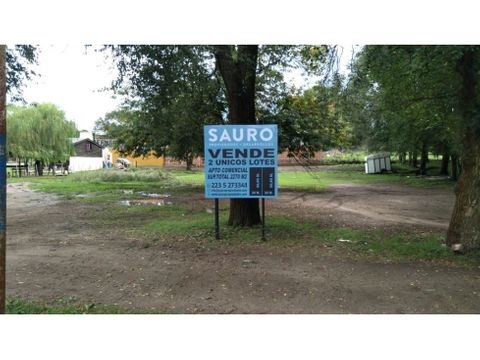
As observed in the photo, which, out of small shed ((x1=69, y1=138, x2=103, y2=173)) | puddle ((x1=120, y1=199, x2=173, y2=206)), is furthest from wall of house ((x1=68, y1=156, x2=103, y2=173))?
puddle ((x1=120, y1=199, x2=173, y2=206))

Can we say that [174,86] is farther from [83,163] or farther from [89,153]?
[89,153]

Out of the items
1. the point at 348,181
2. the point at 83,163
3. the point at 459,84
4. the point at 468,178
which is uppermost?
the point at 459,84

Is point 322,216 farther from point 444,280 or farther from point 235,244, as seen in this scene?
point 444,280

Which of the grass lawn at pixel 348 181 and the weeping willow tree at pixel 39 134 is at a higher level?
the weeping willow tree at pixel 39 134

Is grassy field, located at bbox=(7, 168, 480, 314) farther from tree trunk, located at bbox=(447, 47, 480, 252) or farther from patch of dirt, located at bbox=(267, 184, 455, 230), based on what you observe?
patch of dirt, located at bbox=(267, 184, 455, 230)

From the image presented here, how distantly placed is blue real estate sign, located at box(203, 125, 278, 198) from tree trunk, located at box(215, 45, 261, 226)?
1.39 meters

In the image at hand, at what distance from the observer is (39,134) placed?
4009 centimetres

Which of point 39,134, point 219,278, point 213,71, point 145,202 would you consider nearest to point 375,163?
point 145,202

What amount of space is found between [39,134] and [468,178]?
41223 millimetres

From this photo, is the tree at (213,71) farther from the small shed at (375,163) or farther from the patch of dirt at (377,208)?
the small shed at (375,163)

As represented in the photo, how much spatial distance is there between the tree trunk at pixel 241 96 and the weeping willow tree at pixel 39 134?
3532cm

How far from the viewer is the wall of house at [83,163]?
5162cm

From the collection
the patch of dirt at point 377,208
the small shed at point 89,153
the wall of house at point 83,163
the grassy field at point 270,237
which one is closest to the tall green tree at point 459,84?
the grassy field at point 270,237

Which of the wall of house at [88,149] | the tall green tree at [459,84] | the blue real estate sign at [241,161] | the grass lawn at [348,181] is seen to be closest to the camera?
the tall green tree at [459,84]
